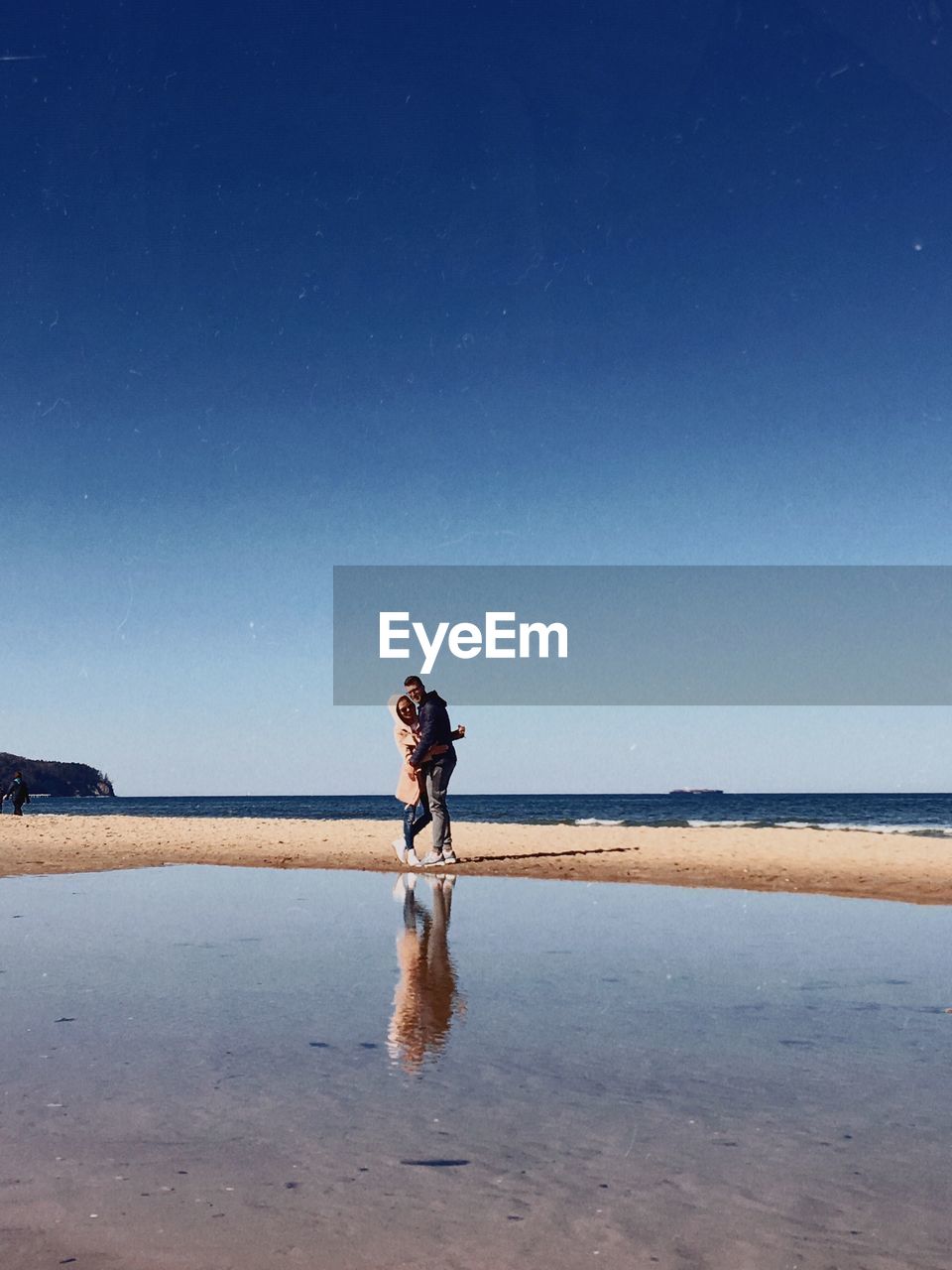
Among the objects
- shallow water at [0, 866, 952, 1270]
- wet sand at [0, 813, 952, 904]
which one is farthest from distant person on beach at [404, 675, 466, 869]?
shallow water at [0, 866, 952, 1270]

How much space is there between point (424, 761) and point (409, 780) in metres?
0.99

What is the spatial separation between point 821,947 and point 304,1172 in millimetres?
5687

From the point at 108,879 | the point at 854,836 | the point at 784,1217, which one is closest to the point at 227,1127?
the point at 784,1217

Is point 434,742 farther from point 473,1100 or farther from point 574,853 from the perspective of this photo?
point 473,1100

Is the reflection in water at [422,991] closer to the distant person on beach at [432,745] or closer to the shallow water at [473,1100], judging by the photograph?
the shallow water at [473,1100]

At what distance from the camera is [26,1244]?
280cm

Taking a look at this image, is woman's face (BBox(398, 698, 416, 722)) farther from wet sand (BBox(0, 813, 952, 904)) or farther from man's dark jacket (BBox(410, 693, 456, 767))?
wet sand (BBox(0, 813, 952, 904))

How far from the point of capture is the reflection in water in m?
5.07

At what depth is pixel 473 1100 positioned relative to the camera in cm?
420

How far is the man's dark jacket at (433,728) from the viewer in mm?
13789

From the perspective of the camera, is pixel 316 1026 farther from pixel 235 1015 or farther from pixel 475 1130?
pixel 475 1130

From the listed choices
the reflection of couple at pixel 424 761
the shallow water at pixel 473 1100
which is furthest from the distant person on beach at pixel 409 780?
the shallow water at pixel 473 1100

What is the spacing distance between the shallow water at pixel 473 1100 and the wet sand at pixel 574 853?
4.98 meters

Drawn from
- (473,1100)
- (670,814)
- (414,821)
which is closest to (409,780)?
(414,821)
